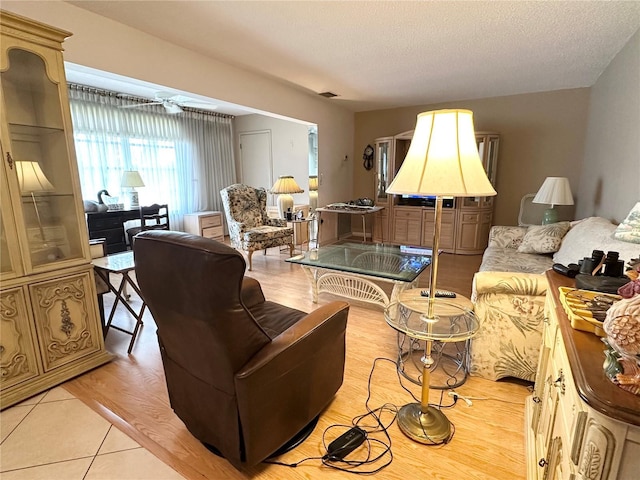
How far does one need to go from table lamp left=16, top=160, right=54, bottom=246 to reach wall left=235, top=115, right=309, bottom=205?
4380mm

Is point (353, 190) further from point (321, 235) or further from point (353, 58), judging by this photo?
point (353, 58)

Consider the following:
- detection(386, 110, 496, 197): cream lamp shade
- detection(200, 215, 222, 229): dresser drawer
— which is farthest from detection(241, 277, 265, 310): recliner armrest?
detection(200, 215, 222, 229): dresser drawer

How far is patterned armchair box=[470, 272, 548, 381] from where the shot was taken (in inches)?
68.8

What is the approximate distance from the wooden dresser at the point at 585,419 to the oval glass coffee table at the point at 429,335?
1.36 feet

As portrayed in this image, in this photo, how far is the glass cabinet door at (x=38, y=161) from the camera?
1.72m

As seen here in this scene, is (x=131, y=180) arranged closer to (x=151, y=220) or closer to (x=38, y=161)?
(x=151, y=220)

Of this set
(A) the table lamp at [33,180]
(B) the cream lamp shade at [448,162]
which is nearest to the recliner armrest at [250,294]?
(B) the cream lamp shade at [448,162]

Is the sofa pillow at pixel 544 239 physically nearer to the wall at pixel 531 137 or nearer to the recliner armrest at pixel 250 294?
the wall at pixel 531 137

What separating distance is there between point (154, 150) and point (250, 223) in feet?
7.25

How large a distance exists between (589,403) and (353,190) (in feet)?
19.8

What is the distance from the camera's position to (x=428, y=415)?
155 cm

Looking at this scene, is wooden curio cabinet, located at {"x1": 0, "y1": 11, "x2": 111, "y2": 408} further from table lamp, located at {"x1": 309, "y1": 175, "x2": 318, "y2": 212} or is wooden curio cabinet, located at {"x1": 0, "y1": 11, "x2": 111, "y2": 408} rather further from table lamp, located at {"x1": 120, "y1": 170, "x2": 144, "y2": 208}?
table lamp, located at {"x1": 309, "y1": 175, "x2": 318, "y2": 212}

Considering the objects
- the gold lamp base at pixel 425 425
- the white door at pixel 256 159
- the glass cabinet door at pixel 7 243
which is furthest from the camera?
the white door at pixel 256 159

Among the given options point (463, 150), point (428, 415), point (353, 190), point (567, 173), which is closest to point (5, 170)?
point (463, 150)
